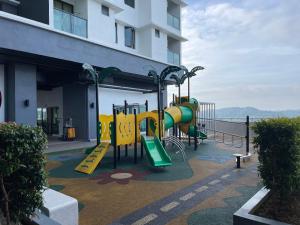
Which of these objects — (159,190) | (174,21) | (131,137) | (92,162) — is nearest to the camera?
(159,190)

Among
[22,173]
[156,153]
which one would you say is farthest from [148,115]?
[22,173]

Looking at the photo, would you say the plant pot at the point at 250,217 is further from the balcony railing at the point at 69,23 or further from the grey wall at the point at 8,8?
the grey wall at the point at 8,8

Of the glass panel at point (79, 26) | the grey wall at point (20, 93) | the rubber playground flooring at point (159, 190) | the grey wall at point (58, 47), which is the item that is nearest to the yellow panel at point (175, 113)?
the rubber playground flooring at point (159, 190)

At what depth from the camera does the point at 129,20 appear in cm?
2009

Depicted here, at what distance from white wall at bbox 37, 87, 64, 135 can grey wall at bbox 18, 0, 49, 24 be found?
202 inches

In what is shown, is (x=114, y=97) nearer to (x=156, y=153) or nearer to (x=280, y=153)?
(x=156, y=153)

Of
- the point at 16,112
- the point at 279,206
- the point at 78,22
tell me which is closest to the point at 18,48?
the point at 16,112

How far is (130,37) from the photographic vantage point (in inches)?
821

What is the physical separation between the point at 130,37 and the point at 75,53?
922 cm

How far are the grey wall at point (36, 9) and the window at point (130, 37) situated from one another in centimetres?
802

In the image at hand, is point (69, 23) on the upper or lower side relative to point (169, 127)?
upper

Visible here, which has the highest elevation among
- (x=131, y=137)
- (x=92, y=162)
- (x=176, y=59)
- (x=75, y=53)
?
(x=176, y=59)

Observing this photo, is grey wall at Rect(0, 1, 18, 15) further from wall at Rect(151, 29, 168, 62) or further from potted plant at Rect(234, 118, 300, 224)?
potted plant at Rect(234, 118, 300, 224)

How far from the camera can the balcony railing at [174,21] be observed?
75.6 feet
